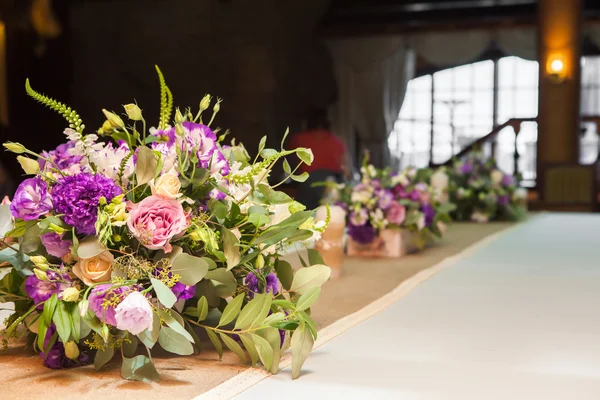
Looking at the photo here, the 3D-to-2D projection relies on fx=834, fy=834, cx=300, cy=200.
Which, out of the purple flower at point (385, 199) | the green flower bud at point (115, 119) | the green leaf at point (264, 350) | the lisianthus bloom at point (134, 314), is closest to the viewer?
the lisianthus bloom at point (134, 314)

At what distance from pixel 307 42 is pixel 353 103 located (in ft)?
3.18

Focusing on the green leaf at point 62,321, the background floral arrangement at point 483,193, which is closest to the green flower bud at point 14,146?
the green leaf at point 62,321

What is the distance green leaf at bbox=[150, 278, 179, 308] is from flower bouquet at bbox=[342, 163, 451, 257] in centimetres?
183

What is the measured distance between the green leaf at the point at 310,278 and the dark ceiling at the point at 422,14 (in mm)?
8970

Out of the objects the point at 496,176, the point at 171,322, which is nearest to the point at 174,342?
the point at 171,322

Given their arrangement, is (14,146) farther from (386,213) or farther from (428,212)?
(428,212)

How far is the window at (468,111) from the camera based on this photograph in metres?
11.5

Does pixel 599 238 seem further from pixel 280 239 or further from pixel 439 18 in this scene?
pixel 439 18

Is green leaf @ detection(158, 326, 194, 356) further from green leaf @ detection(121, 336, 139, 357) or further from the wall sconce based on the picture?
the wall sconce

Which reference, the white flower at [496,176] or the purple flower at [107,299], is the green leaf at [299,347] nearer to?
the purple flower at [107,299]

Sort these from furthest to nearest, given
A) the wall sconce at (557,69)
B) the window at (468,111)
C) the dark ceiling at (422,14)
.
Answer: the window at (468,111), the dark ceiling at (422,14), the wall sconce at (557,69)

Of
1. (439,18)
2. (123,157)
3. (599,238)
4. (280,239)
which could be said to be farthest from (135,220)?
(439,18)

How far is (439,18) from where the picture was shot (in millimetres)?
10281

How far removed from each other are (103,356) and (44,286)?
0.14 meters
